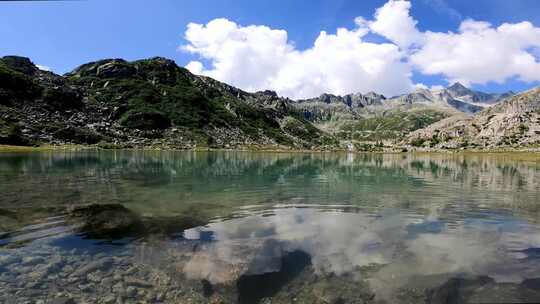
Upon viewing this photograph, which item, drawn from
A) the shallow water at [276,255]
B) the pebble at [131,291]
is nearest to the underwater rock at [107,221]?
the shallow water at [276,255]

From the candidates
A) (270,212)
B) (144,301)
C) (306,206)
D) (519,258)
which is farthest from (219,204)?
(519,258)

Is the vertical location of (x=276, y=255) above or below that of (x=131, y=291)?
above

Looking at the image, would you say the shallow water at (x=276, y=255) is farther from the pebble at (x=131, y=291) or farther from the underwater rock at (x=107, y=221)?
the underwater rock at (x=107, y=221)

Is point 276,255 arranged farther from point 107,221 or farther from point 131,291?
point 107,221

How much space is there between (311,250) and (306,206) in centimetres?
1450

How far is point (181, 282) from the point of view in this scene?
14.9 meters

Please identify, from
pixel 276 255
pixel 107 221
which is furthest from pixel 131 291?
pixel 107 221

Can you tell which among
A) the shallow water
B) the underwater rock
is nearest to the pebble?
the shallow water

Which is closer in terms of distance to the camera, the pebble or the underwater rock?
the pebble

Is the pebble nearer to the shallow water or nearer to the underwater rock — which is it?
the shallow water

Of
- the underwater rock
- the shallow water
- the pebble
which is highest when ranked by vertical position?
the underwater rock

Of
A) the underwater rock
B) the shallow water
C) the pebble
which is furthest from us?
the underwater rock

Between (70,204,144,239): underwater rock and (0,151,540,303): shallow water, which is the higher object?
(70,204,144,239): underwater rock

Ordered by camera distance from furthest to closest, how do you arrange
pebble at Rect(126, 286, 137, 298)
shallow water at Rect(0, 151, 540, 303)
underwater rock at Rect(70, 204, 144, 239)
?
underwater rock at Rect(70, 204, 144, 239)
shallow water at Rect(0, 151, 540, 303)
pebble at Rect(126, 286, 137, 298)
